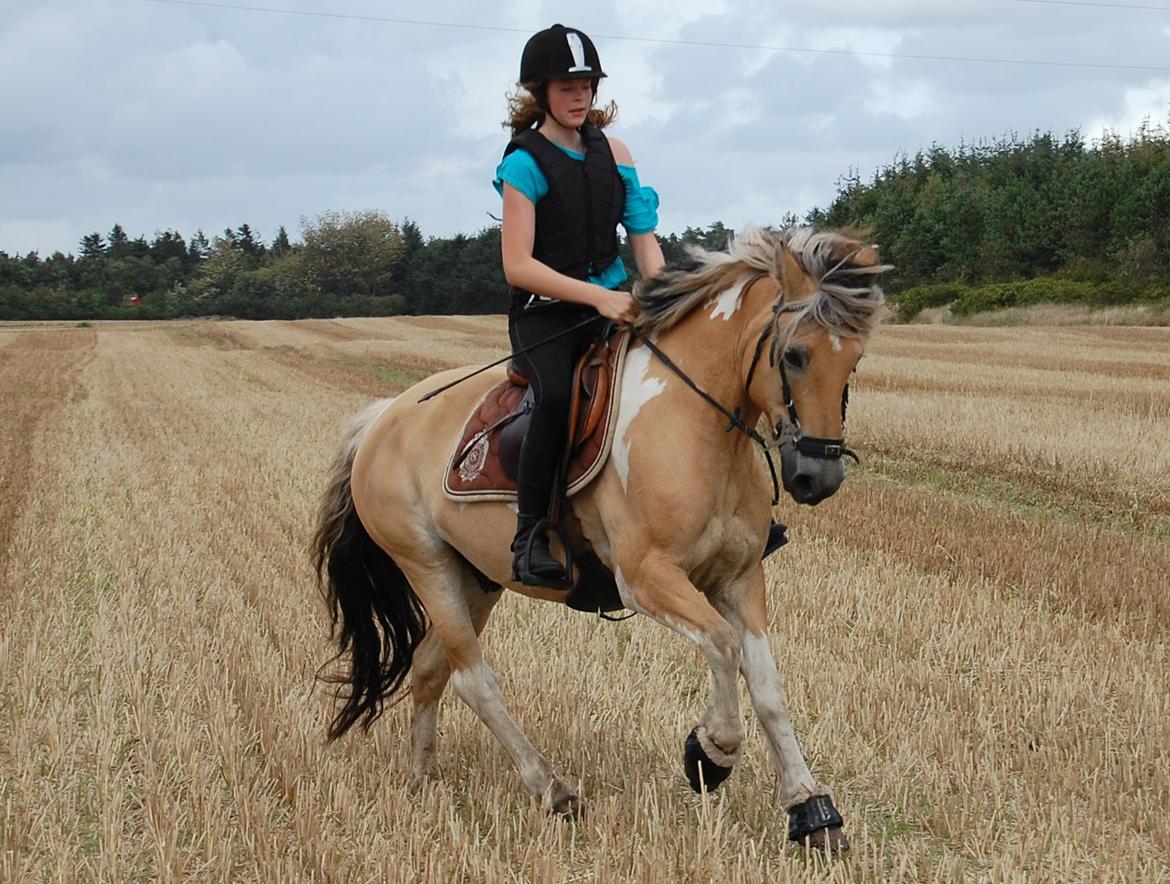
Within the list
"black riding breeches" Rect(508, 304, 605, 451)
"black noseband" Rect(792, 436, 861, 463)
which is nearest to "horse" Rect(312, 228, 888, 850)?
"black noseband" Rect(792, 436, 861, 463)

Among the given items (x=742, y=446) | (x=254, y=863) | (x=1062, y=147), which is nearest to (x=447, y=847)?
(x=254, y=863)

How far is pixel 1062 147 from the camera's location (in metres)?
64.1

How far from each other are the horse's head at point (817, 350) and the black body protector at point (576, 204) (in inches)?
41.5

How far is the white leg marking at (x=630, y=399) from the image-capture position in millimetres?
4691

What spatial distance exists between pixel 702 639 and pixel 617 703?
1964 mm

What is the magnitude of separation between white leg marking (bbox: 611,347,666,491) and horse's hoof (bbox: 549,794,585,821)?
3.96 ft

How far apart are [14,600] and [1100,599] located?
21.7ft

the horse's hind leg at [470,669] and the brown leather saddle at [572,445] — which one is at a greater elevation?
the brown leather saddle at [572,445]

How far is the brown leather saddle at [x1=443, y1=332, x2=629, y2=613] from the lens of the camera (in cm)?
485

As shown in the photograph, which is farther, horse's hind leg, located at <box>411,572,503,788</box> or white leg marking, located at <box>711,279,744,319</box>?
horse's hind leg, located at <box>411,572,503,788</box>

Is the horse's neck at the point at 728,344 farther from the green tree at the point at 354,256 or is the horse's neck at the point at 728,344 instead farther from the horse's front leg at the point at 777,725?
the green tree at the point at 354,256

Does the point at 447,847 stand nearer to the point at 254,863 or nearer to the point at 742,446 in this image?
the point at 254,863

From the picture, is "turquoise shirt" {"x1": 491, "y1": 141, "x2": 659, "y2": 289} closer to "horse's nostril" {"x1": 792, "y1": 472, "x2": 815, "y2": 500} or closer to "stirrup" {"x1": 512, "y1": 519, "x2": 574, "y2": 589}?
"stirrup" {"x1": 512, "y1": 519, "x2": 574, "y2": 589}

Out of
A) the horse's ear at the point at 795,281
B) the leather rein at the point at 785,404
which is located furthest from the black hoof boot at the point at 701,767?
the horse's ear at the point at 795,281
